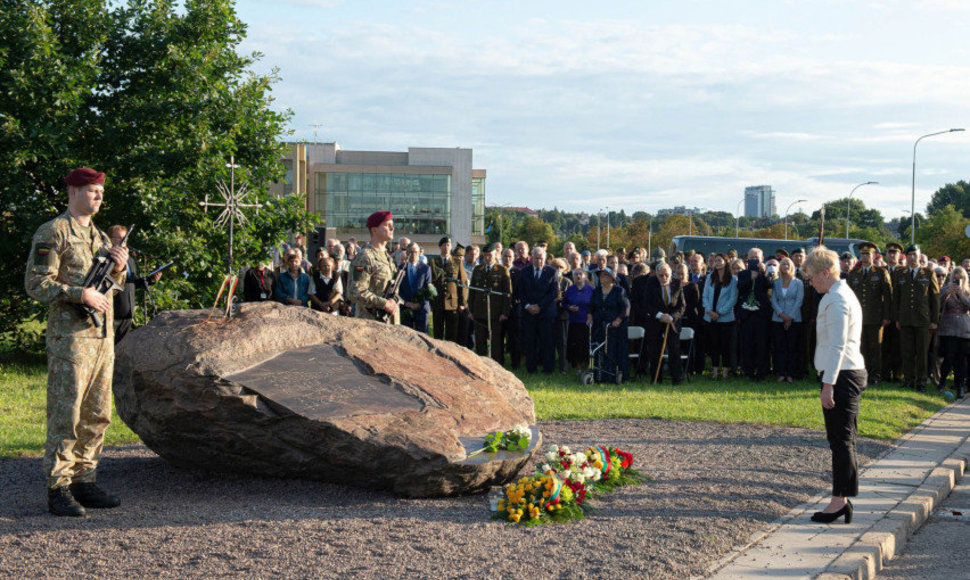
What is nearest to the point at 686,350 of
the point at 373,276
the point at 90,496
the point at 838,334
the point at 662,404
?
the point at 662,404

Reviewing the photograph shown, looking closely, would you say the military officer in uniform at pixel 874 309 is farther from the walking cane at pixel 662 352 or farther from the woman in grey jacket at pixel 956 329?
the walking cane at pixel 662 352

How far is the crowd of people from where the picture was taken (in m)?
14.3

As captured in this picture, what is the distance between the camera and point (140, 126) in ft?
46.2

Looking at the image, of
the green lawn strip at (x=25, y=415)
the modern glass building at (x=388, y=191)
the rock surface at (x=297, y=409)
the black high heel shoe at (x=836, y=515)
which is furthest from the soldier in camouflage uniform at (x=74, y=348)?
the modern glass building at (x=388, y=191)

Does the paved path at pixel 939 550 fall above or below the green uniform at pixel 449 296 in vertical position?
below

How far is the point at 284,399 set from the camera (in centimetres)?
651

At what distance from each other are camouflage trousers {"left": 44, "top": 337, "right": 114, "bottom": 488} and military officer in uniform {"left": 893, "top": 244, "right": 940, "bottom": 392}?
12.5 metres

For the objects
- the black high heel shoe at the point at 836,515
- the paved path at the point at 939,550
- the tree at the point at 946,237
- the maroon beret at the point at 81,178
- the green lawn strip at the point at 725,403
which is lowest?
the paved path at the point at 939,550

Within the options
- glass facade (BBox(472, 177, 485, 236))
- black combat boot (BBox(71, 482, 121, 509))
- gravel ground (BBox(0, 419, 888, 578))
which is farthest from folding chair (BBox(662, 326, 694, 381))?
glass facade (BBox(472, 177, 485, 236))

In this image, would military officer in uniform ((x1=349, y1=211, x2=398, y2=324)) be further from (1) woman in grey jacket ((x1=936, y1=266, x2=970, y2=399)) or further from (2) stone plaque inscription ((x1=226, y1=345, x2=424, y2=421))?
(1) woman in grey jacket ((x1=936, y1=266, x2=970, y2=399))

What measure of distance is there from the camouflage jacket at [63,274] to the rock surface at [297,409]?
2.22 ft

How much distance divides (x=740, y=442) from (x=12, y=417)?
800 centimetres

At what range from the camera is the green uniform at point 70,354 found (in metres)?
6.01

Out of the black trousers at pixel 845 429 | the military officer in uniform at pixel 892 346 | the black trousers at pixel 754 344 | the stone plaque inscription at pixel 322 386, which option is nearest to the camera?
the black trousers at pixel 845 429
